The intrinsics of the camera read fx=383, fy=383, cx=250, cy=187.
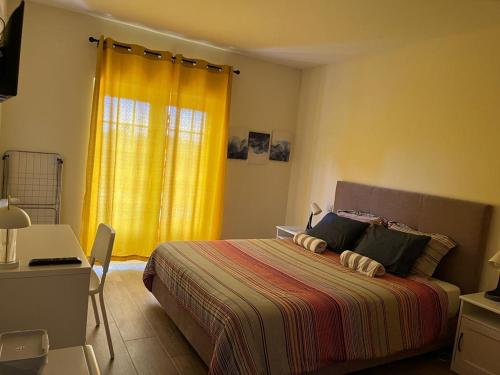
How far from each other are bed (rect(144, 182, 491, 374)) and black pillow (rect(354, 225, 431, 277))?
108 mm

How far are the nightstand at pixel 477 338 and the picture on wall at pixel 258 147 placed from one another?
2801mm

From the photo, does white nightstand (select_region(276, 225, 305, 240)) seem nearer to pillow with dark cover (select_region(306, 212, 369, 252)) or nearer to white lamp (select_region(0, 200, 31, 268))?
pillow with dark cover (select_region(306, 212, 369, 252))

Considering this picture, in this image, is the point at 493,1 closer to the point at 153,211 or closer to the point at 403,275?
the point at 403,275

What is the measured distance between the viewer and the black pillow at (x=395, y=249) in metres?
2.90

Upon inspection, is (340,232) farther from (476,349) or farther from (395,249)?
(476,349)

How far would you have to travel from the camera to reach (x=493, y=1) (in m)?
2.50

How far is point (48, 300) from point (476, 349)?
2570mm

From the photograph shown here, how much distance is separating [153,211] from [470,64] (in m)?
3.26

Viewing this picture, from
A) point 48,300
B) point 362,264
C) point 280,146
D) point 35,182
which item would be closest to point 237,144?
point 280,146

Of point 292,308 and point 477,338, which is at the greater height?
point 292,308

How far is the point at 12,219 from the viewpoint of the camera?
5.16 feet

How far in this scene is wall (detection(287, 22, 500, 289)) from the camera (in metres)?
2.94

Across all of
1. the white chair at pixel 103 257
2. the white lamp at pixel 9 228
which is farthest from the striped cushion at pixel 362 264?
the white lamp at pixel 9 228

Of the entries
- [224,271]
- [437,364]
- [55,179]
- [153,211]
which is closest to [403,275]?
[437,364]
